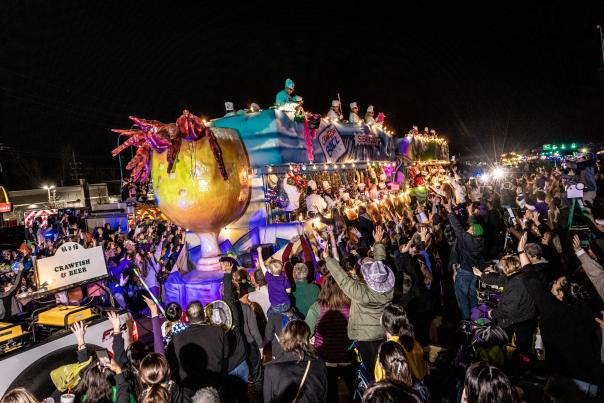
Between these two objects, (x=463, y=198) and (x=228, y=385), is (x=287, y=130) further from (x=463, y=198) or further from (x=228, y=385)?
→ (x=463, y=198)

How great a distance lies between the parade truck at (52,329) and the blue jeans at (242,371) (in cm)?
120

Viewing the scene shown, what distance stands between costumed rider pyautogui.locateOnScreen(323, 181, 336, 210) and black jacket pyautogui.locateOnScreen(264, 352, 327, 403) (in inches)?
357

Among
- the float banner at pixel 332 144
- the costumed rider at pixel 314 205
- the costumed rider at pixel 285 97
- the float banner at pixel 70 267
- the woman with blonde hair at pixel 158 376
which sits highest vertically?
the costumed rider at pixel 285 97

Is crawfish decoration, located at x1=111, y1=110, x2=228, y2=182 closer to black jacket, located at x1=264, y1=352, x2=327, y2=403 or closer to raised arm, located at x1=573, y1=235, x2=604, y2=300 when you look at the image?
black jacket, located at x1=264, y1=352, x2=327, y2=403

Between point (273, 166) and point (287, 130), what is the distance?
43.6 inches

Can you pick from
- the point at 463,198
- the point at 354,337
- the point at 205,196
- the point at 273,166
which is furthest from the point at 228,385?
the point at 463,198

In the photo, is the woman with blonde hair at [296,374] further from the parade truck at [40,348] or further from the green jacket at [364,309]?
the parade truck at [40,348]

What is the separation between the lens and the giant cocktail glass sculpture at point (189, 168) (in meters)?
7.07

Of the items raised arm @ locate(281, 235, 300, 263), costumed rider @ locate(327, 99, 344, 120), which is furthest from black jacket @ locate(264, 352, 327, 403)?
costumed rider @ locate(327, 99, 344, 120)

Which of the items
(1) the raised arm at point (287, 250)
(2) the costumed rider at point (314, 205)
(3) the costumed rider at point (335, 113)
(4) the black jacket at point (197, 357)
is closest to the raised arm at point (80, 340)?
(4) the black jacket at point (197, 357)

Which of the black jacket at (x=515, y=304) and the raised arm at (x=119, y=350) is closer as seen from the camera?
the raised arm at (x=119, y=350)

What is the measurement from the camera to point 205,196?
7.36 metres

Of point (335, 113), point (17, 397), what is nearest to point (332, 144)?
point (335, 113)

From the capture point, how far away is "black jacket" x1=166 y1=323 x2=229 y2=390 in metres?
3.43
